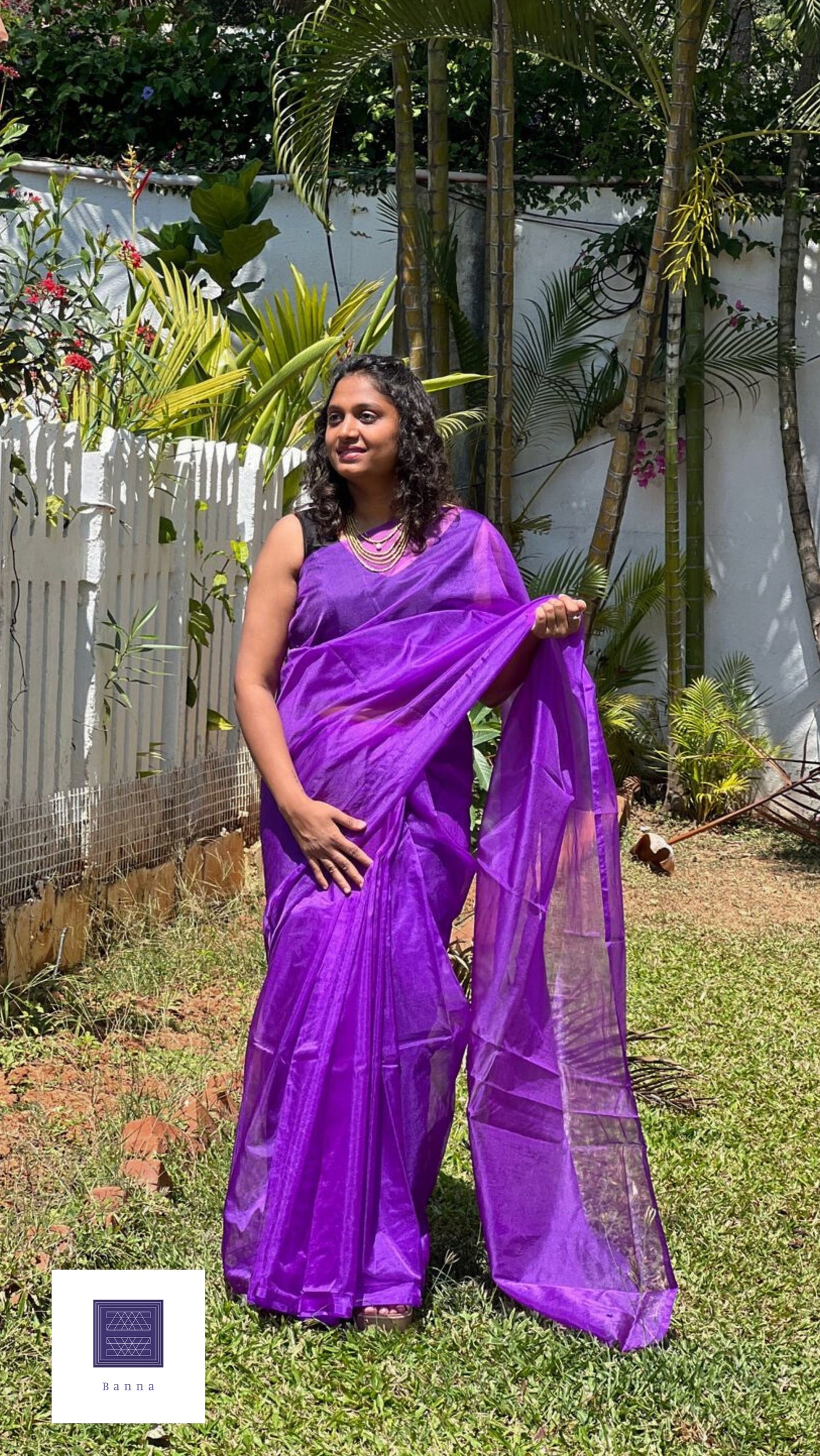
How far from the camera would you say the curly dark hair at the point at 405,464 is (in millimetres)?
3018

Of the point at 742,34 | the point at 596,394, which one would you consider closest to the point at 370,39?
the point at 596,394

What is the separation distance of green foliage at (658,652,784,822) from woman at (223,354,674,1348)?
185 inches

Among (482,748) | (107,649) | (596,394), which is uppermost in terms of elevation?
(596,394)

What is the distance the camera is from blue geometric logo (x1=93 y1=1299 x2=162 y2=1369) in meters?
2.34

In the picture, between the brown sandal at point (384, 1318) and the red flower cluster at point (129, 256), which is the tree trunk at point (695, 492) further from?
the brown sandal at point (384, 1318)

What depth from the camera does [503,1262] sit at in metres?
2.94

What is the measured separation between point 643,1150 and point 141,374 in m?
3.67

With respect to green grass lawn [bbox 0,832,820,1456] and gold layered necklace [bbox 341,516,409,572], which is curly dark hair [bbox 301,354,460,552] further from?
Result: green grass lawn [bbox 0,832,820,1456]

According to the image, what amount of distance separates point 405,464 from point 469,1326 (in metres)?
1.59

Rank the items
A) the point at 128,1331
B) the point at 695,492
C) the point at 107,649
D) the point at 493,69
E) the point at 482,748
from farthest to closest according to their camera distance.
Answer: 1. the point at 695,492
2. the point at 482,748
3. the point at 493,69
4. the point at 107,649
5. the point at 128,1331

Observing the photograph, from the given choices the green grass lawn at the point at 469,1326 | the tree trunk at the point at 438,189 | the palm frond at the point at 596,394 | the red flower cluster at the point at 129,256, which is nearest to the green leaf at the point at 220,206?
the tree trunk at the point at 438,189

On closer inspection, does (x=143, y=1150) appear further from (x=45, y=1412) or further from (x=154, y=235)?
(x=154, y=235)

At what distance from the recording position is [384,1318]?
2.80 m

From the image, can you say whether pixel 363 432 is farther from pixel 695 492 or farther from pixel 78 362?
pixel 695 492
